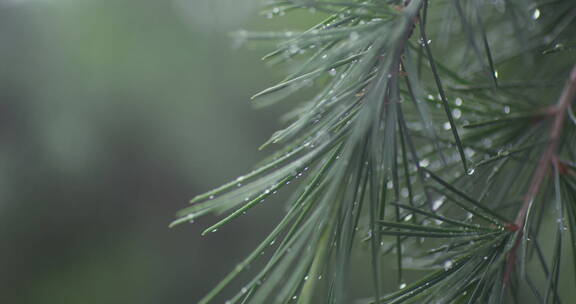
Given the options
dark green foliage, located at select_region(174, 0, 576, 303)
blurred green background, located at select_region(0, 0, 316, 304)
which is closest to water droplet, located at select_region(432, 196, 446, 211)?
dark green foliage, located at select_region(174, 0, 576, 303)

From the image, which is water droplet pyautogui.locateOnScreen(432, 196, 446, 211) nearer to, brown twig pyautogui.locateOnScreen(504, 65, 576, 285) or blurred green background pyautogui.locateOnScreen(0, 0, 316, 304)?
brown twig pyautogui.locateOnScreen(504, 65, 576, 285)

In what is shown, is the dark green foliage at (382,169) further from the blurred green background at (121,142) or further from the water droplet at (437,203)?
the blurred green background at (121,142)

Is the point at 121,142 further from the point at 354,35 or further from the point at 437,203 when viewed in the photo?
the point at 354,35

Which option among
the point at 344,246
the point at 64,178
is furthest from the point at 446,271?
the point at 64,178

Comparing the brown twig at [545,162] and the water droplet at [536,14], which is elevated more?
the water droplet at [536,14]

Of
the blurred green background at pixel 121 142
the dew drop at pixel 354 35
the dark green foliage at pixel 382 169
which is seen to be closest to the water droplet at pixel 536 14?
the dark green foliage at pixel 382 169

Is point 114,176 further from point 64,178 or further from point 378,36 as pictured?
point 378,36
